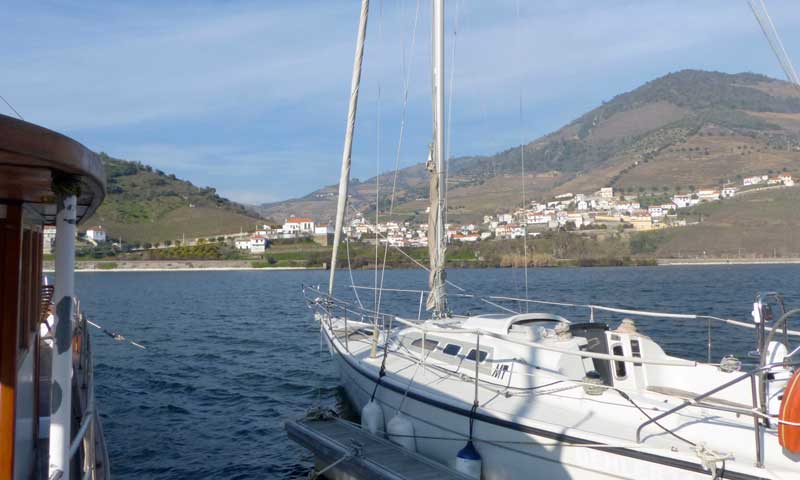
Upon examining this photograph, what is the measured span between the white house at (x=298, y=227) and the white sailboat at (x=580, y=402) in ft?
479

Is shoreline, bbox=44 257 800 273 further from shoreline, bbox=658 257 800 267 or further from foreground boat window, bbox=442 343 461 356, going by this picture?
foreground boat window, bbox=442 343 461 356

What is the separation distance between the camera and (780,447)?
6320mm

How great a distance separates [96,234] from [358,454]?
12829 cm

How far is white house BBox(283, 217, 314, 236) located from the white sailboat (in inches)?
5750

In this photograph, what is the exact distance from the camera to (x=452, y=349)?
10.4 m

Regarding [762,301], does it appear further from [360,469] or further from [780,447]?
[360,469]

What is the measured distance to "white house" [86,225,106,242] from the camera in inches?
4850

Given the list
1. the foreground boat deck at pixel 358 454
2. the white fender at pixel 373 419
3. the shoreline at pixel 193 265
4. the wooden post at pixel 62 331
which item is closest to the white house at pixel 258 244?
the shoreline at pixel 193 265

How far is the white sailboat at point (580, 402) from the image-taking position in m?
6.45

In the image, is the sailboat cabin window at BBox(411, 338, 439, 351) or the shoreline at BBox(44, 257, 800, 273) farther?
the shoreline at BBox(44, 257, 800, 273)

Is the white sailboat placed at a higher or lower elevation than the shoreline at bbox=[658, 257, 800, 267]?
lower

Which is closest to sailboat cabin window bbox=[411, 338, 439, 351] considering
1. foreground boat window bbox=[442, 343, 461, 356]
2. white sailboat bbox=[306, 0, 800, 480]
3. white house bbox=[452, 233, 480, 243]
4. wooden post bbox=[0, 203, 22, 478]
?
white sailboat bbox=[306, 0, 800, 480]

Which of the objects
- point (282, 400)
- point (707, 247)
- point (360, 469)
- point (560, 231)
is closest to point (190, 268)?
point (560, 231)

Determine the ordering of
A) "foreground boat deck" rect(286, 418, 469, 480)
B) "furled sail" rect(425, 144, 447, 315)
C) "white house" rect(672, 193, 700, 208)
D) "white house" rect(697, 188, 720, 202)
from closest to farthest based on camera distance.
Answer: "foreground boat deck" rect(286, 418, 469, 480), "furled sail" rect(425, 144, 447, 315), "white house" rect(697, 188, 720, 202), "white house" rect(672, 193, 700, 208)
